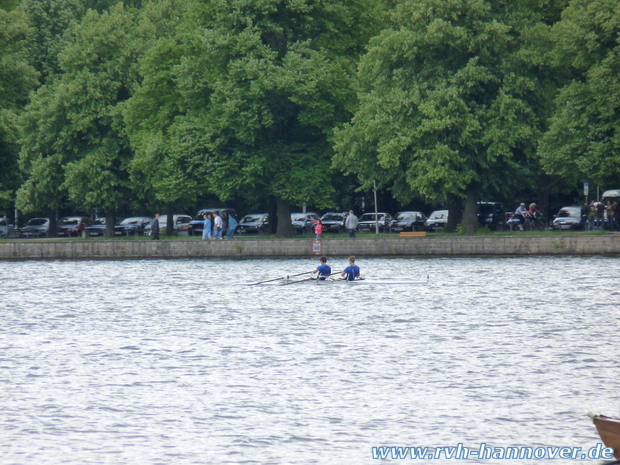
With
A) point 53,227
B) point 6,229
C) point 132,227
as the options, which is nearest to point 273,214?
point 132,227

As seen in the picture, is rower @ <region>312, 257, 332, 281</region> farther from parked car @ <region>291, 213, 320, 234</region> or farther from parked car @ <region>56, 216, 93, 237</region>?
parked car @ <region>56, 216, 93, 237</region>

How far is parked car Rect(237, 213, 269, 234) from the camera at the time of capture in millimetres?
73875

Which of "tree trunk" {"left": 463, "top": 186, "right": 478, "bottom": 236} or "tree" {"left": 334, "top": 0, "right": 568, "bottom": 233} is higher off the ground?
"tree" {"left": 334, "top": 0, "right": 568, "bottom": 233}

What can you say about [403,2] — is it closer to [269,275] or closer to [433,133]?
[433,133]

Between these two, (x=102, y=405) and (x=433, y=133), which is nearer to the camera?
(x=102, y=405)

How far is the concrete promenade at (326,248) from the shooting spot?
5066 cm

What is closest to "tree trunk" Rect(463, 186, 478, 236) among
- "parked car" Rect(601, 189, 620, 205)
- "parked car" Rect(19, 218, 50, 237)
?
"parked car" Rect(601, 189, 620, 205)

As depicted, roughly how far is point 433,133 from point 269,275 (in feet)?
45.0

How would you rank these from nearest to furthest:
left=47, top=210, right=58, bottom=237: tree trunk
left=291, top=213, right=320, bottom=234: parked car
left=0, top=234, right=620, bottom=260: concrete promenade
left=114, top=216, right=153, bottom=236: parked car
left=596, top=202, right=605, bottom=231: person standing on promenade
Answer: left=0, top=234, right=620, bottom=260: concrete promenade
left=596, top=202, right=605, bottom=231: person standing on promenade
left=291, top=213, right=320, bottom=234: parked car
left=114, top=216, right=153, bottom=236: parked car
left=47, top=210, right=58, bottom=237: tree trunk

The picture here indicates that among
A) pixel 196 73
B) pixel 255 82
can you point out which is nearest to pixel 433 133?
pixel 255 82

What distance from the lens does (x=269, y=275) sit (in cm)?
4906

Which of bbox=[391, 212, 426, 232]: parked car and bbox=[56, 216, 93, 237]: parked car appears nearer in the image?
bbox=[391, 212, 426, 232]: parked car

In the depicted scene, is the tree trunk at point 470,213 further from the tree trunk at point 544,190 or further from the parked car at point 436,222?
the tree trunk at point 544,190

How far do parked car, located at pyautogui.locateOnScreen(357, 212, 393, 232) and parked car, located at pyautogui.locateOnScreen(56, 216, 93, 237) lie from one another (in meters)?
22.1
